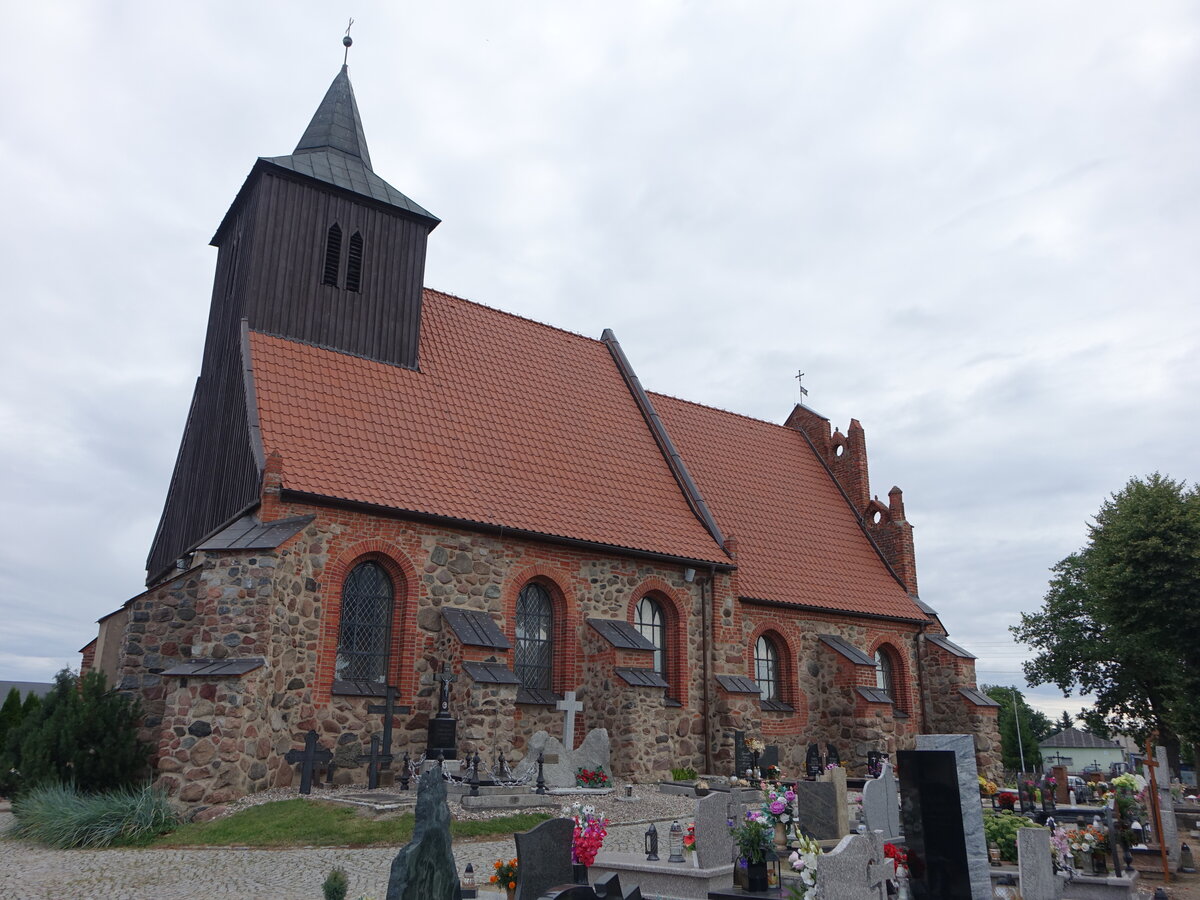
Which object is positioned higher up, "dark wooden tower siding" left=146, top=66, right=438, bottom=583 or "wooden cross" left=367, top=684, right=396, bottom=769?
"dark wooden tower siding" left=146, top=66, right=438, bottom=583

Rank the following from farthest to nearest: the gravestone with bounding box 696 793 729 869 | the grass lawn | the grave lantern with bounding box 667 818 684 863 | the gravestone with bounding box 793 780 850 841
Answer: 1. the gravestone with bounding box 793 780 850 841
2. the grass lawn
3. the grave lantern with bounding box 667 818 684 863
4. the gravestone with bounding box 696 793 729 869

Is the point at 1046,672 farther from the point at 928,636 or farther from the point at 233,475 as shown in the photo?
the point at 233,475

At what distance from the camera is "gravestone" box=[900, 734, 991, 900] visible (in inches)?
273

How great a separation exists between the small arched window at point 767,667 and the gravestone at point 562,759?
7136 mm

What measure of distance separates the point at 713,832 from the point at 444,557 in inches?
312

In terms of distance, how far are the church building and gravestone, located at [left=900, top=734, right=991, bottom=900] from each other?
825 centimetres

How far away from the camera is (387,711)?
556 inches

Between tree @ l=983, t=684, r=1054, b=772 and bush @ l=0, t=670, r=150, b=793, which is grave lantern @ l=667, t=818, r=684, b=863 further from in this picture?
tree @ l=983, t=684, r=1054, b=772

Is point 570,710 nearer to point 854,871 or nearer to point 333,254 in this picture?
point 854,871

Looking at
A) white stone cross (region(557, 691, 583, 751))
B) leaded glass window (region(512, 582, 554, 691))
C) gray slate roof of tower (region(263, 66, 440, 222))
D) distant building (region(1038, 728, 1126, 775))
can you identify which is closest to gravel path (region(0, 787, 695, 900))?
white stone cross (region(557, 691, 583, 751))

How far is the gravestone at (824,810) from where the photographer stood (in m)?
10.9

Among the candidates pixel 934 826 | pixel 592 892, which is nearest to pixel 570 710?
pixel 592 892

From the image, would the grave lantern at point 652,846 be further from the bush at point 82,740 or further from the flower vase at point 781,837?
the bush at point 82,740

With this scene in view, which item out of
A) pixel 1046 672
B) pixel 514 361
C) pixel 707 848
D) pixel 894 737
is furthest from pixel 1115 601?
pixel 707 848
